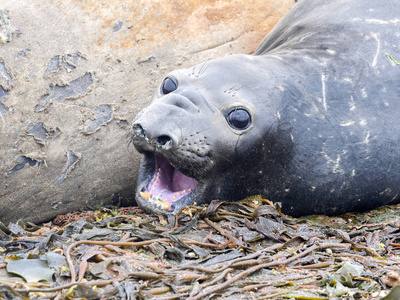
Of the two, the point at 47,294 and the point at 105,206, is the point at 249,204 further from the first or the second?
the point at 47,294

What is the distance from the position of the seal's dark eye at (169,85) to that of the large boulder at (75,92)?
1.84 ft

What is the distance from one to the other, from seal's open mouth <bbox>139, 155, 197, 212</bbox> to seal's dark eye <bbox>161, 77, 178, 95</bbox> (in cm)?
46

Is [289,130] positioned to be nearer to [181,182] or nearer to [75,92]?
[181,182]

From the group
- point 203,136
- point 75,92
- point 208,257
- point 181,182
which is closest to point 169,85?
point 203,136

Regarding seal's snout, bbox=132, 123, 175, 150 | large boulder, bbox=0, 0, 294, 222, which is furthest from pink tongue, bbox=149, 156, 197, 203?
large boulder, bbox=0, 0, 294, 222

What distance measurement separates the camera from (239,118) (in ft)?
12.1

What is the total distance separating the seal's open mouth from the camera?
371 centimetres

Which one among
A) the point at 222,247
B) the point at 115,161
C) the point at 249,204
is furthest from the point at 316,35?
the point at 222,247

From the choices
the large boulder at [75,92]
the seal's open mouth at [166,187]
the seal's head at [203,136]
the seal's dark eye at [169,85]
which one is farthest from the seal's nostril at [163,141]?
the large boulder at [75,92]

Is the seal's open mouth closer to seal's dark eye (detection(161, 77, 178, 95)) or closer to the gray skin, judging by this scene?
the gray skin

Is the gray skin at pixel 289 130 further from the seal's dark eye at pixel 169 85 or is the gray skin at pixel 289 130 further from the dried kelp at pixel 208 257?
the dried kelp at pixel 208 257

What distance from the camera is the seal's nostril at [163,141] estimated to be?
3461mm

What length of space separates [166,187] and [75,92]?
3.66 feet

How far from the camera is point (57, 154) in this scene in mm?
4227
